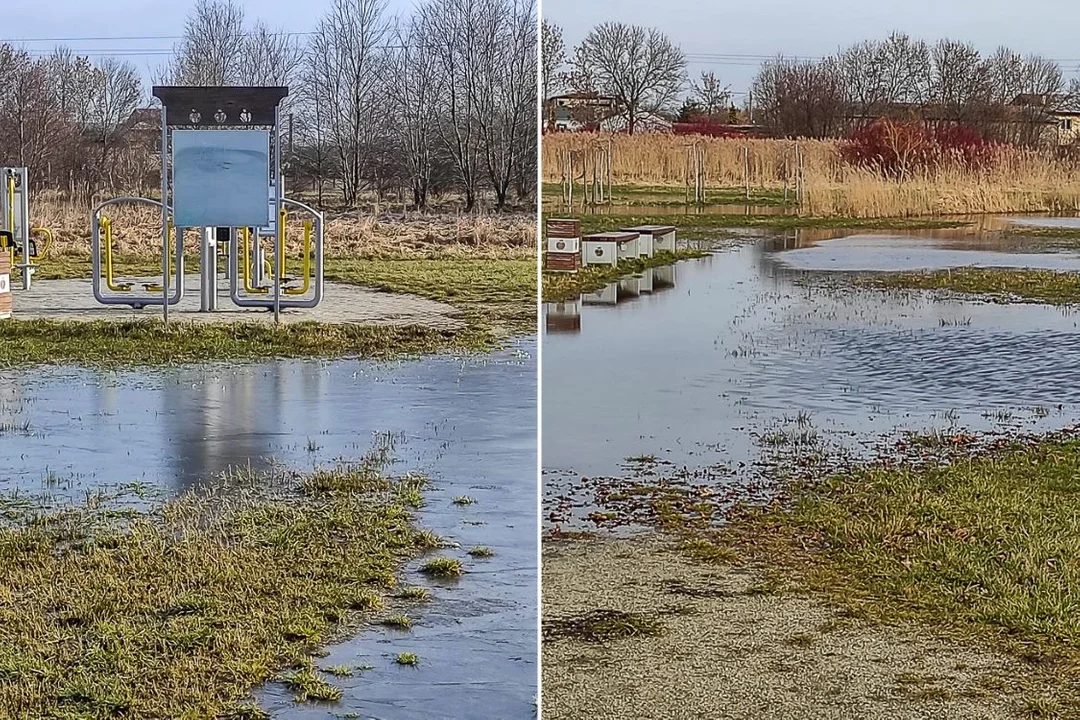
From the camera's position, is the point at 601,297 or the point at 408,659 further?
the point at 601,297

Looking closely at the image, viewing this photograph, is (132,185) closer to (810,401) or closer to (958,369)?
(810,401)

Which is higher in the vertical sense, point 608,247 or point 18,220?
point 18,220

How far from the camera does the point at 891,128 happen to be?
1023 cm

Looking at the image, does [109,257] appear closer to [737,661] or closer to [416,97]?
[737,661]

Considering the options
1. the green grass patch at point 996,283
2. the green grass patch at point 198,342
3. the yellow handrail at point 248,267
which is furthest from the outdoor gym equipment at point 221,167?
the green grass patch at point 996,283

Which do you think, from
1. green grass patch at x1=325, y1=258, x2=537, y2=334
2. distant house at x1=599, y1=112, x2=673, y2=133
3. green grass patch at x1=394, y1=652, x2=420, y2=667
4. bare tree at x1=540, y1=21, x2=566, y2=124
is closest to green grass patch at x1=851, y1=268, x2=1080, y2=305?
distant house at x1=599, y1=112, x2=673, y2=133

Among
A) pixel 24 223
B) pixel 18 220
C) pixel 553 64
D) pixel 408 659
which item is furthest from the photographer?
pixel 553 64

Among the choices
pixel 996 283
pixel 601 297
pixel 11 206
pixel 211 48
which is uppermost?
pixel 211 48

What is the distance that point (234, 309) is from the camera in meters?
7.72

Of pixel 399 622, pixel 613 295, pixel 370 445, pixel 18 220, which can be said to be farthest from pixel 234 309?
pixel 399 622

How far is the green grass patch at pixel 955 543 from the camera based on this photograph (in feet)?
21.7

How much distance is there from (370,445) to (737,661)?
3095 mm

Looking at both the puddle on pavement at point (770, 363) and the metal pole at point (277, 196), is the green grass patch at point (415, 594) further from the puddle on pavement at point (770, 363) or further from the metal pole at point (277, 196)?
the puddle on pavement at point (770, 363)

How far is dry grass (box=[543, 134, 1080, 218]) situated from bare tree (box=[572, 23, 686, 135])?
279 millimetres
